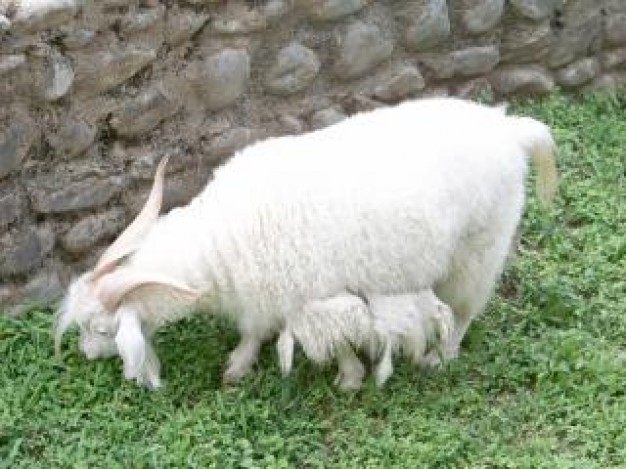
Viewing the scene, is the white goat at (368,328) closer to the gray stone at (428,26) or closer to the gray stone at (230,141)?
the gray stone at (230,141)

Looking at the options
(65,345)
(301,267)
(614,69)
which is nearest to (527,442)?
(301,267)

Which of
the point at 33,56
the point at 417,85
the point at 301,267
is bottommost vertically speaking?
the point at 417,85

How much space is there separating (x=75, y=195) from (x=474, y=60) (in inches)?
78.8

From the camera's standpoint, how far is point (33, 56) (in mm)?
4039

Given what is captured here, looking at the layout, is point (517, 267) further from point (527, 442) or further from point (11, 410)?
point (11, 410)

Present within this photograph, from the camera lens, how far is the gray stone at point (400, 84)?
5.14 m

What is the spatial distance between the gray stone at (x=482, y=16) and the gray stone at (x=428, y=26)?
0.40 feet

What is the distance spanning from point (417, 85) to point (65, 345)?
1.95 m

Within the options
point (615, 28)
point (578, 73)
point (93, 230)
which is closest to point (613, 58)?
point (615, 28)

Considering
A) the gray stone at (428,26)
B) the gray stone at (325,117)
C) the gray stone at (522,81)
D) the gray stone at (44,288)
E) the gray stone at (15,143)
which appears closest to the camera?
the gray stone at (15,143)

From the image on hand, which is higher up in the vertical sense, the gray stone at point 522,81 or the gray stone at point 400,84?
the gray stone at point 400,84

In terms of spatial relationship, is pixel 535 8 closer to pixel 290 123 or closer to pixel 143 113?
pixel 290 123

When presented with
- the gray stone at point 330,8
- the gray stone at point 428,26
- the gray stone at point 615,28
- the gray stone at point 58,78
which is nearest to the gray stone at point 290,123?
the gray stone at point 330,8

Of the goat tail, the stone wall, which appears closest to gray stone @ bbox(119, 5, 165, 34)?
the stone wall
